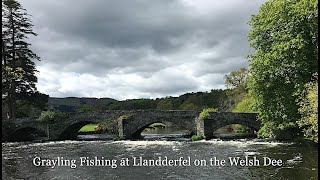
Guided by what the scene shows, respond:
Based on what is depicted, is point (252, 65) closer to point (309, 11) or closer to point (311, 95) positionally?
point (309, 11)

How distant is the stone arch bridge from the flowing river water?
28.1 feet

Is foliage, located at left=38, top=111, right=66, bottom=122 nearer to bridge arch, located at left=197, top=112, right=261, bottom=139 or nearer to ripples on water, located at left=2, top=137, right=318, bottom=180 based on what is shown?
ripples on water, located at left=2, top=137, right=318, bottom=180

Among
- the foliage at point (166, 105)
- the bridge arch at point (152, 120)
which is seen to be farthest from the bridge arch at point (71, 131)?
the foliage at point (166, 105)

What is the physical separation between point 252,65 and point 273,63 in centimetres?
266

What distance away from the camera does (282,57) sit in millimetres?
24562

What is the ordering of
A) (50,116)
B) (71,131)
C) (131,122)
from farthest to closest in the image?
(71,131) → (50,116) → (131,122)

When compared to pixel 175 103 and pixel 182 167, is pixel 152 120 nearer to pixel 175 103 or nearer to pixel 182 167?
pixel 182 167

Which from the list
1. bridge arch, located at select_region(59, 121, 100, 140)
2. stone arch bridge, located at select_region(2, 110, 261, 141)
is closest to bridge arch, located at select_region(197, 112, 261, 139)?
stone arch bridge, located at select_region(2, 110, 261, 141)

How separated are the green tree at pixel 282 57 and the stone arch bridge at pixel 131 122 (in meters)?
7.39

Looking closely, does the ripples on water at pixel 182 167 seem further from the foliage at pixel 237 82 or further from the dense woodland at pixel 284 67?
the foliage at pixel 237 82

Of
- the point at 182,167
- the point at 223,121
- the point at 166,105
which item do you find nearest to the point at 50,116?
the point at 223,121

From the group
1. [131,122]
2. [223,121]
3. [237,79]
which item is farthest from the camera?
[237,79]

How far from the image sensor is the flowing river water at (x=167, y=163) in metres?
17.2

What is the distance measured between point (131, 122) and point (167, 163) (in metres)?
18.4
